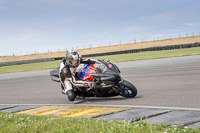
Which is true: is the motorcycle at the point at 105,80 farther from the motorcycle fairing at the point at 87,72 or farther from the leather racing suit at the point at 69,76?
the leather racing suit at the point at 69,76

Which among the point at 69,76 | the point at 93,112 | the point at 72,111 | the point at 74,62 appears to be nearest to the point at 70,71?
the point at 69,76

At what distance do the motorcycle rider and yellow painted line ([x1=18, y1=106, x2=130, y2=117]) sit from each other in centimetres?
87

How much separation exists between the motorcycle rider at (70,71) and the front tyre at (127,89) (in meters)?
1.15

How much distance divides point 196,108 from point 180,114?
2.66 feet

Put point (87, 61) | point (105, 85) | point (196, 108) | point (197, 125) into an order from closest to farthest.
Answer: point (197, 125), point (196, 108), point (105, 85), point (87, 61)

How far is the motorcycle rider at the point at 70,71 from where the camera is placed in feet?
28.6

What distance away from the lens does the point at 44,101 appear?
966cm

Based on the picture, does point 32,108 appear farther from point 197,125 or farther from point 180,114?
point 197,125

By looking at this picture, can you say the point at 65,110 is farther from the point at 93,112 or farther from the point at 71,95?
the point at 71,95

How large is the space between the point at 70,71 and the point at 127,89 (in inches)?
76.4

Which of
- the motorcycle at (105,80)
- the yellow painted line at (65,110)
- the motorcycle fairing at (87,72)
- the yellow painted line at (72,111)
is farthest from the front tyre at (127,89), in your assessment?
the yellow painted line at (65,110)

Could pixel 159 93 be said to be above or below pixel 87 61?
below

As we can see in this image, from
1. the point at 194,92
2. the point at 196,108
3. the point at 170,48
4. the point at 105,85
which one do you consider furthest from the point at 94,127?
the point at 170,48

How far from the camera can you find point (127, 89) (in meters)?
8.38
